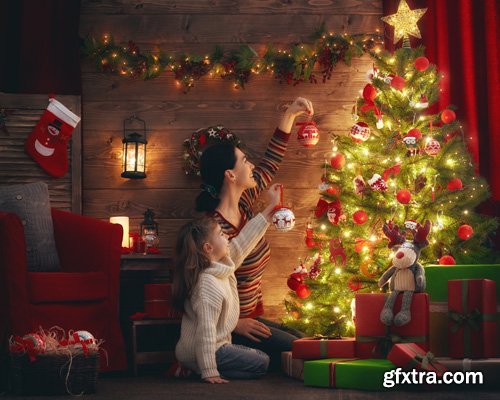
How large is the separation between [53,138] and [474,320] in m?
2.60

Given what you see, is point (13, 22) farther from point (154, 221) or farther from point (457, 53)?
point (457, 53)

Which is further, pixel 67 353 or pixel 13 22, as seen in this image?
pixel 13 22

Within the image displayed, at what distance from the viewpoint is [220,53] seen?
4738 millimetres

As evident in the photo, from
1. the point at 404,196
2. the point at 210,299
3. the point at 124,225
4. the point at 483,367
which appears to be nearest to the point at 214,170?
the point at 124,225

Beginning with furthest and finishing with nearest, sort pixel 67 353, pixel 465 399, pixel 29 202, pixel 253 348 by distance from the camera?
1. pixel 29 202
2. pixel 253 348
3. pixel 67 353
4. pixel 465 399

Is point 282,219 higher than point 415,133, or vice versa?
point 415,133

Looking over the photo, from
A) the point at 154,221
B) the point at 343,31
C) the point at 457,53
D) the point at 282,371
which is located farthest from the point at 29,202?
the point at 457,53

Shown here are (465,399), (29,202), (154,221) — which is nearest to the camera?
(465,399)

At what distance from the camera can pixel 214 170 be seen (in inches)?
159

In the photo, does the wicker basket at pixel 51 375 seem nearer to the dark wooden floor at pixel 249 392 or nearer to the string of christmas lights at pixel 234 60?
the dark wooden floor at pixel 249 392

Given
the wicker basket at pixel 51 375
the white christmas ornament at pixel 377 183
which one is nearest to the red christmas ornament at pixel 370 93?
the white christmas ornament at pixel 377 183

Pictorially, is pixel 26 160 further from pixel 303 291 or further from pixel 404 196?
pixel 404 196

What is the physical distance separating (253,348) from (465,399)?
1.32 meters

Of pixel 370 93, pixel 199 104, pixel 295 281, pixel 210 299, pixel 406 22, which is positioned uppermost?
pixel 406 22
